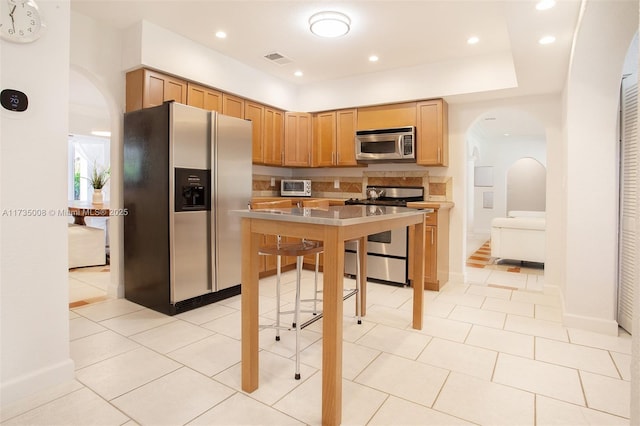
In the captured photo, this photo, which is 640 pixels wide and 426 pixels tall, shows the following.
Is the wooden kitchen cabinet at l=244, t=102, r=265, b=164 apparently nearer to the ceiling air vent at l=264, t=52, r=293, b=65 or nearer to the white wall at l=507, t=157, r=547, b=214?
the ceiling air vent at l=264, t=52, r=293, b=65

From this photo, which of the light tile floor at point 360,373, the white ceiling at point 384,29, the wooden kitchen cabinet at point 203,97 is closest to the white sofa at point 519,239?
the white ceiling at point 384,29

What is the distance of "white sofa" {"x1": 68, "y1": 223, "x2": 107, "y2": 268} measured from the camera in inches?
187

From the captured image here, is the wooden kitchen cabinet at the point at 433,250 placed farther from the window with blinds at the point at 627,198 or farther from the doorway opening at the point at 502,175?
the doorway opening at the point at 502,175

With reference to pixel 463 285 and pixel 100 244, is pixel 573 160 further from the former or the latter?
pixel 100 244

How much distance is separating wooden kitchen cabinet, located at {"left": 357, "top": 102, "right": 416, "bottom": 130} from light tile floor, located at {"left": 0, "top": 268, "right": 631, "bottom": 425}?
2393mm

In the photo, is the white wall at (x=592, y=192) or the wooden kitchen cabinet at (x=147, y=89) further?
the wooden kitchen cabinet at (x=147, y=89)

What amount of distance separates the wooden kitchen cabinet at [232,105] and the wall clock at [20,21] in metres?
2.29

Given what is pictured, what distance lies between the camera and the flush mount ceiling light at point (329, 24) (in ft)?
9.91

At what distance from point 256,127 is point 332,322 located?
343 cm

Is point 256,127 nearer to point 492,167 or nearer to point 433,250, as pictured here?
point 433,250

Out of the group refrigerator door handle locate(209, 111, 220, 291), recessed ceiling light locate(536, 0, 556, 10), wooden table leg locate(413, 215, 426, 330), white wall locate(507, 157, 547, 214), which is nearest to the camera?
recessed ceiling light locate(536, 0, 556, 10)

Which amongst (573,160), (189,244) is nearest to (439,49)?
(573,160)

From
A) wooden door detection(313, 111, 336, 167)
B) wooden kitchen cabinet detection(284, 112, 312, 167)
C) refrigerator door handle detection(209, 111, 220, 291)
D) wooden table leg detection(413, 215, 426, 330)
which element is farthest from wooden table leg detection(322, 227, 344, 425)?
wooden kitchen cabinet detection(284, 112, 312, 167)

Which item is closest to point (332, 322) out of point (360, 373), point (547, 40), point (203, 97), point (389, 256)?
point (360, 373)
